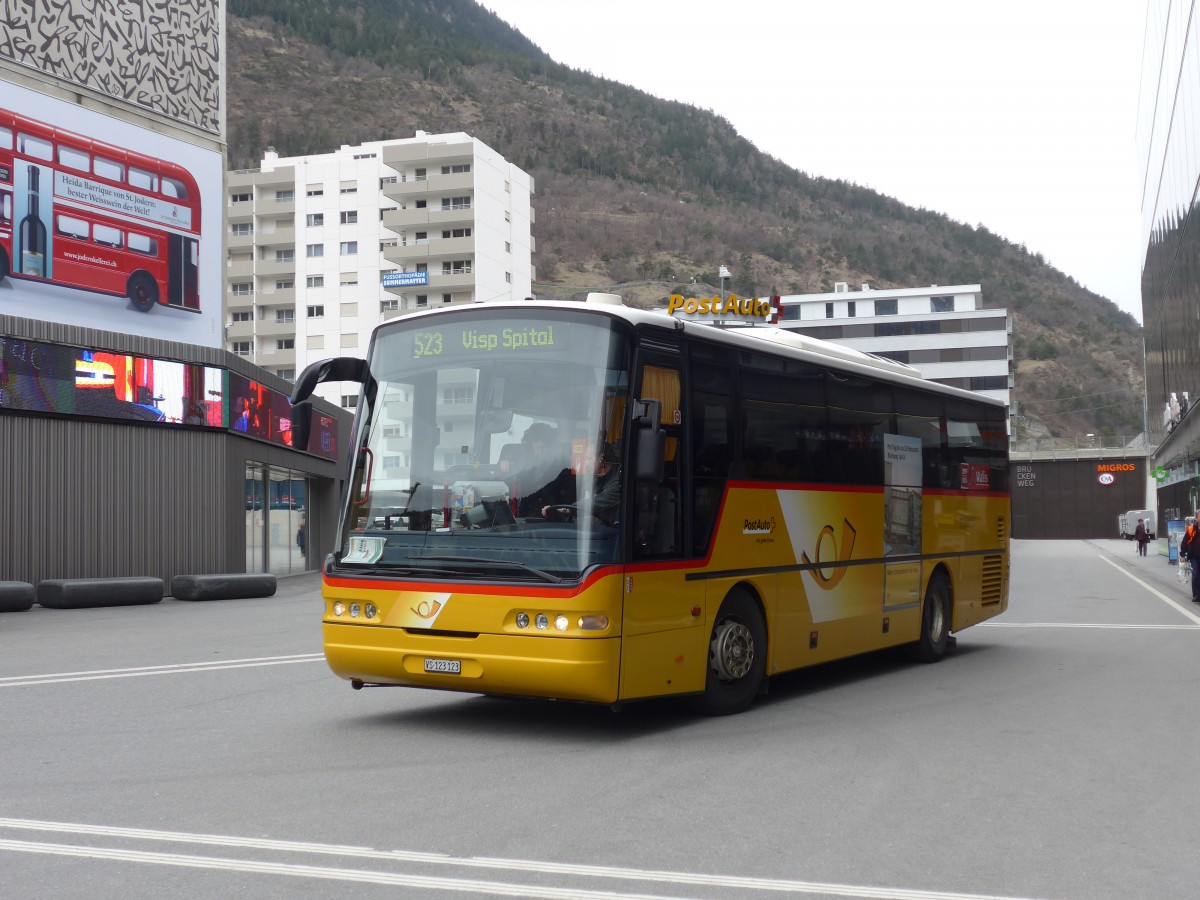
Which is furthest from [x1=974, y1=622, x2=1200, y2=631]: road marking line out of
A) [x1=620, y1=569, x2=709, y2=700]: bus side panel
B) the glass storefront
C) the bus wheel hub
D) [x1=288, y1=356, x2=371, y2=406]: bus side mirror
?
the glass storefront

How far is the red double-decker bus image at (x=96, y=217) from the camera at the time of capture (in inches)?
1140

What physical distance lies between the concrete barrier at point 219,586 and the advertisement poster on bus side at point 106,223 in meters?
6.71

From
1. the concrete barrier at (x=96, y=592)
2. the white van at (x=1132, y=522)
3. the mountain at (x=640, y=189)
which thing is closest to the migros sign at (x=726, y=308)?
the concrete barrier at (x=96, y=592)

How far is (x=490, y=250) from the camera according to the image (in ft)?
333

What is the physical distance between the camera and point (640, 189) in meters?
177

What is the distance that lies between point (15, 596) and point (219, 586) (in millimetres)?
4952

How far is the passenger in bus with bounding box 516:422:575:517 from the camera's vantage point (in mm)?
8906

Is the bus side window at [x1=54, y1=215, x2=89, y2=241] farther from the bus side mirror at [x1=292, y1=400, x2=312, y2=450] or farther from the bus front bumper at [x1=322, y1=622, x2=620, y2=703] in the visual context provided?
the bus front bumper at [x1=322, y1=622, x2=620, y2=703]

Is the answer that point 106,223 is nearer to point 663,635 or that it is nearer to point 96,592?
point 96,592

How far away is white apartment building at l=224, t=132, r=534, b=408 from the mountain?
39865mm

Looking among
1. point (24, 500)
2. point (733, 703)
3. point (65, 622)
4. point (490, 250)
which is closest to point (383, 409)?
point (733, 703)

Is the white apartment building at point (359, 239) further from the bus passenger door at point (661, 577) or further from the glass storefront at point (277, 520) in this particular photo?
the bus passenger door at point (661, 577)

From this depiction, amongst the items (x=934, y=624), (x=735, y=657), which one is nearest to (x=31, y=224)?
(x=934, y=624)

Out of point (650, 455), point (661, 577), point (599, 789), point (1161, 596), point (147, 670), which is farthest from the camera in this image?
point (1161, 596)
